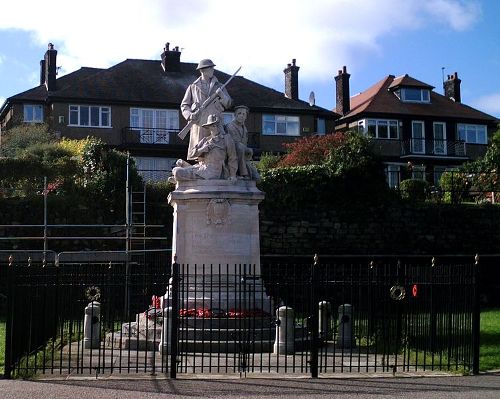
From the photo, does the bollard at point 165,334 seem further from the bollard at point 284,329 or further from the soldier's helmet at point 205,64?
the soldier's helmet at point 205,64

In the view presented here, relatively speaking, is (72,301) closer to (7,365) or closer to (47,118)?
(7,365)

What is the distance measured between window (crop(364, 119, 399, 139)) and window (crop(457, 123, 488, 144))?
4.51 m

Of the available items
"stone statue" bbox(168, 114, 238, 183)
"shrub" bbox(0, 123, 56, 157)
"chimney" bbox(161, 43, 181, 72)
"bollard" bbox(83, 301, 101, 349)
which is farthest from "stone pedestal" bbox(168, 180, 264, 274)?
"chimney" bbox(161, 43, 181, 72)

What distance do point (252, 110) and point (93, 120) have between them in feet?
28.4

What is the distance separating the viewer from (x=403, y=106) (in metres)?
49.5

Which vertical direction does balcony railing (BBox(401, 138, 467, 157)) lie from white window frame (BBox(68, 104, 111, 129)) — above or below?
below

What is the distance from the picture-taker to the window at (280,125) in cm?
4547

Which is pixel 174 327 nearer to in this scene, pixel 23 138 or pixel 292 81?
pixel 23 138

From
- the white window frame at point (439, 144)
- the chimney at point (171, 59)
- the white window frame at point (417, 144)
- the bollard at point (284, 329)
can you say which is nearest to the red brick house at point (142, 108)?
the chimney at point (171, 59)

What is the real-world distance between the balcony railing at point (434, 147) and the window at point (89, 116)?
1767 centimetres

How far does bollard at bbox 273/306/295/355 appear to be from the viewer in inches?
498

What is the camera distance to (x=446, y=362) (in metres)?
12.6

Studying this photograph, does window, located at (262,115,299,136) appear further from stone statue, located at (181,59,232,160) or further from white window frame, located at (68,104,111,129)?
stone statue, located at (181,59,232,160)

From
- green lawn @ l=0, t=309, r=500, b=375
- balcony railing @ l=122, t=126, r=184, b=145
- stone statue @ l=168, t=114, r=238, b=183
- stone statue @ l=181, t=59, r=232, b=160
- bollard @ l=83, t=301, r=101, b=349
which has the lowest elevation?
green lawn @ l=0, t=309, r=500, b=375
